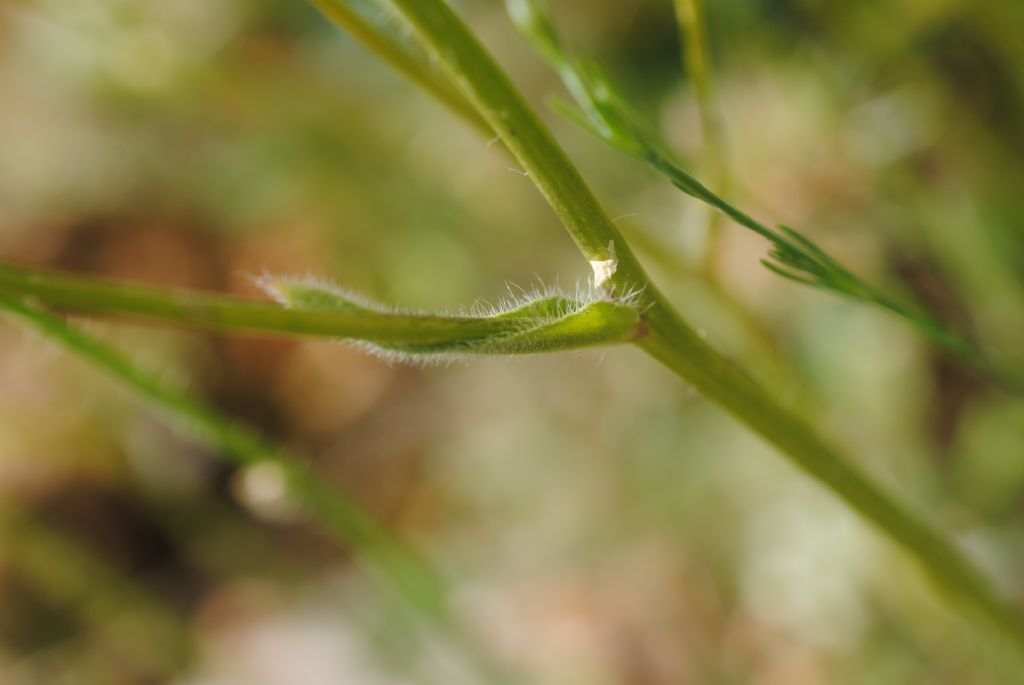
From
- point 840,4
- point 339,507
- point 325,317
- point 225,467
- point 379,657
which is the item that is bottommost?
point 325,317

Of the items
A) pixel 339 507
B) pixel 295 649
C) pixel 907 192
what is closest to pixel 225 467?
pixel 295 649

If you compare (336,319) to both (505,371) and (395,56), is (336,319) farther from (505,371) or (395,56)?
(505,371)

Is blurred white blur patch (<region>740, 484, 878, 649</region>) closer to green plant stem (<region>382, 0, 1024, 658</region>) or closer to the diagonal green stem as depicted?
green plant stem (<region>382, 0, 1024, 658</region>)

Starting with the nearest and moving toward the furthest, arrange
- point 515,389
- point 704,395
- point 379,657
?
point 704,395
point 379,657
point 515,389

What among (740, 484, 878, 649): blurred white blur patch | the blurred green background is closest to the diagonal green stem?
the blurred green background

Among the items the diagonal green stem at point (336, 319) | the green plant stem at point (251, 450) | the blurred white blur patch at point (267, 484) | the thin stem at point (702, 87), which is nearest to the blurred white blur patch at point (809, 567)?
the green plant stem at point (251, 450)

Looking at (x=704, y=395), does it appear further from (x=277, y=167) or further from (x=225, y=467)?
(x=225, y=467)
